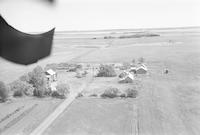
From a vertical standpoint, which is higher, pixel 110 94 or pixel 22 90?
pixel 22 90

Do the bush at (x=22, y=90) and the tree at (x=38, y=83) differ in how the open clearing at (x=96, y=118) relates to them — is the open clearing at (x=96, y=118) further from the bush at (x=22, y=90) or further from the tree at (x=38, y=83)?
the bush at (x=22, y=90)

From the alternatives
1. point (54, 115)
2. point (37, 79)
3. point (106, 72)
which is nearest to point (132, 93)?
point (54, 115)

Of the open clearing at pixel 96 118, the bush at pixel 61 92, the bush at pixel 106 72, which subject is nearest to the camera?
the open clearing at pixel 96 118

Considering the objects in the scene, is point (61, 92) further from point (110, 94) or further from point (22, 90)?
point (110, 94)

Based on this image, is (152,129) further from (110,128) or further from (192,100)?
(192,100)

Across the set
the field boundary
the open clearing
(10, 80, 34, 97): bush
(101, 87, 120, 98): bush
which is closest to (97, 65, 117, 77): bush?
the field boundary

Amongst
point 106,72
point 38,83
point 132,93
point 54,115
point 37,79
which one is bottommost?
point 54,115

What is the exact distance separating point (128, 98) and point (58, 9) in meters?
33.5

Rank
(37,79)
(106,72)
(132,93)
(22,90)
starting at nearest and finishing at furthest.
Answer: (132,93), (22,90), (37,79), (106,72)

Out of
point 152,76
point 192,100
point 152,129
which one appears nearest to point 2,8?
point 152,129

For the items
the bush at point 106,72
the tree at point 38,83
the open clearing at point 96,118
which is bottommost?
the open clearing at point 96,118

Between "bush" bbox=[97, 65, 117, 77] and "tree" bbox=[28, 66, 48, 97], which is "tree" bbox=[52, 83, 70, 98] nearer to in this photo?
"tree" bbox=[28, 66, 48, 97]

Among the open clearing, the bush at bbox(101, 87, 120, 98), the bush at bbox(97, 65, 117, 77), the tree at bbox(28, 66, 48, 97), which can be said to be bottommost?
the open clearing

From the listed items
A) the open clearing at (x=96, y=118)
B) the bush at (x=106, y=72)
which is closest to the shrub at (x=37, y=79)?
the open clearing at (x=96, y=118)
